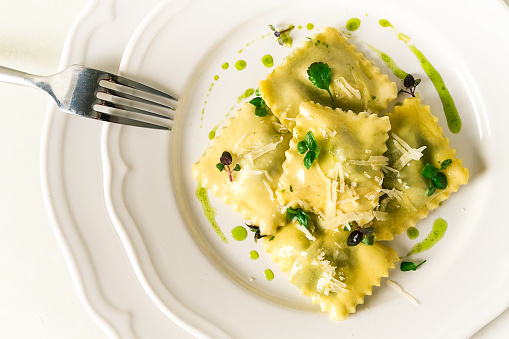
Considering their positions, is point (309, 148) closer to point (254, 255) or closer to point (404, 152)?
point (404, 152)

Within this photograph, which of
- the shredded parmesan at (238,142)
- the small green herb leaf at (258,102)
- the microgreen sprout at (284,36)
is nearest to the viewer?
the shredded parmesan at (238,142)

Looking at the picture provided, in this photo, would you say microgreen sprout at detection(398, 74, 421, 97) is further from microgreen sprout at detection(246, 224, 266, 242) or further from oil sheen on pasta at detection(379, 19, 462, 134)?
microgreen sprout at detection(246, 224, 266, 242)

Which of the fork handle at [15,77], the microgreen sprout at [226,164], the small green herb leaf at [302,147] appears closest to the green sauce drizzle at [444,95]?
the small green herb leaf at [302,147]

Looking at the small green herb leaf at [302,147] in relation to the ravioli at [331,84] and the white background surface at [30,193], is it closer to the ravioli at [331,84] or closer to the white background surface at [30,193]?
the ravioli at [331,84]

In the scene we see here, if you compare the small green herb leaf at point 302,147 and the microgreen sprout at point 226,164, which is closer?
the small green herb leaf at point 302,147

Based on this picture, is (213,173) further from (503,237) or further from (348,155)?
(503,237)

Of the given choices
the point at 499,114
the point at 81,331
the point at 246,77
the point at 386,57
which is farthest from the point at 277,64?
the point at 81,331
